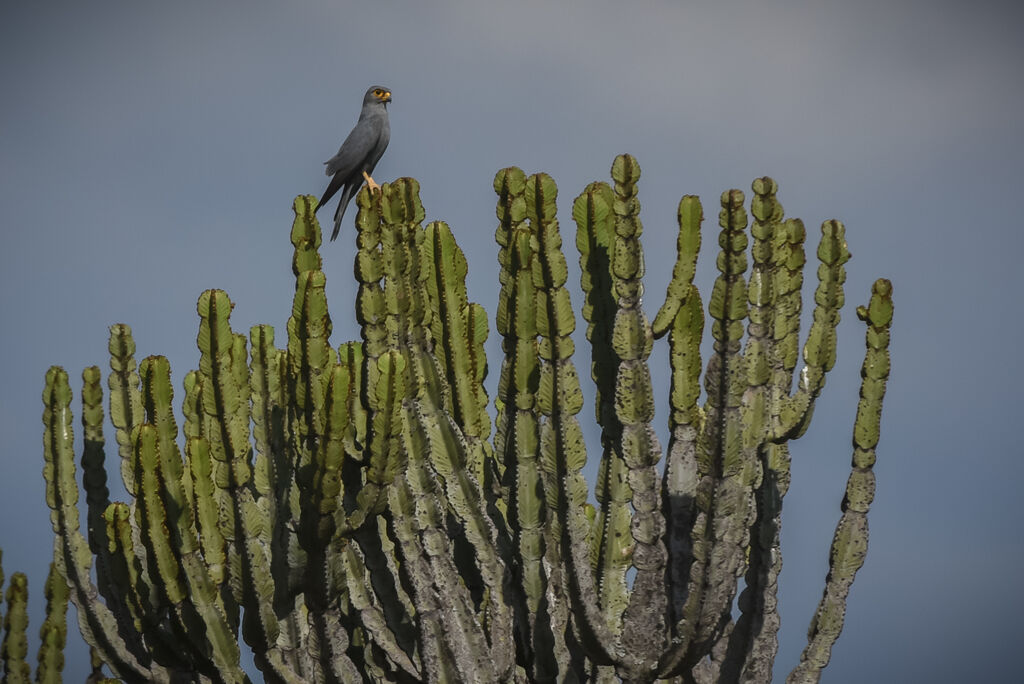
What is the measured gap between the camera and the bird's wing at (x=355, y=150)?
27.3ft

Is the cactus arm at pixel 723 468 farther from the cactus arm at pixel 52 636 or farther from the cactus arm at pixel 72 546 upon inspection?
the cactus arm at pixel 52 636

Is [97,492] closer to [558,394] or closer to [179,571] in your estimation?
[179,571]

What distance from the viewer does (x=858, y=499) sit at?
19.1 ft

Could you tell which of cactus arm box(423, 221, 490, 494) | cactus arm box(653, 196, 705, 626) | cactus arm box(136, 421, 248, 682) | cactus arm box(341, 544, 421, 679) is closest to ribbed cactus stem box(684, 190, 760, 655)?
cactus arm box(653, 196, 705, 626)

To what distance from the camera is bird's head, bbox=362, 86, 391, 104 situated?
918 cm

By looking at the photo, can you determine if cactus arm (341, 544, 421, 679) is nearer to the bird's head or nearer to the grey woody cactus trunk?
the grey woody cactus trunk

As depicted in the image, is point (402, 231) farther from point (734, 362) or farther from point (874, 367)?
point (874, 367)

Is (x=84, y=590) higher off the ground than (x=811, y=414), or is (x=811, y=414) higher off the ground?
(x=811, y=414)

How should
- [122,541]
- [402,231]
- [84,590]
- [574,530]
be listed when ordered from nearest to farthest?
1. [574,530]
2. [402,231]
3. [122,541]
4. [84,590]

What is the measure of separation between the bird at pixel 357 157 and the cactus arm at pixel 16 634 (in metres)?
3.48

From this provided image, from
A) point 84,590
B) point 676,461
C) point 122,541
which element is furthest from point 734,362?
point 84,590

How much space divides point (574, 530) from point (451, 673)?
37.9 inches

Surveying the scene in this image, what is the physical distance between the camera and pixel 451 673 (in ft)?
17.5

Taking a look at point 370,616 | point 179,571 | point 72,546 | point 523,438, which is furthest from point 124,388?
point 523,438
